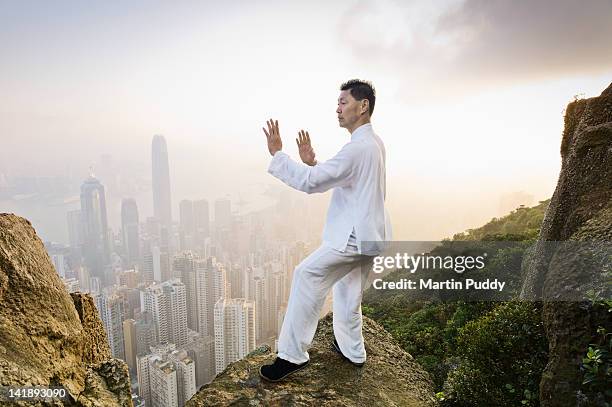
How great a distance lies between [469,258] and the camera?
20.6ft

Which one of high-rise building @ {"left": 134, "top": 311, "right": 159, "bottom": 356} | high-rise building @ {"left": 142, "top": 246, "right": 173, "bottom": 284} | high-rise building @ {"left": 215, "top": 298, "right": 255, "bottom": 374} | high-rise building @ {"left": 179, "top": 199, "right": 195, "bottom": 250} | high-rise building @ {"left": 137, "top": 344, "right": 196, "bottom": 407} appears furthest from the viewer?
high-rise building @ {"left": 179, "top": 199, "right": 195, "bottom": 250}

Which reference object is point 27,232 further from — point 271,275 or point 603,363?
point 271,275

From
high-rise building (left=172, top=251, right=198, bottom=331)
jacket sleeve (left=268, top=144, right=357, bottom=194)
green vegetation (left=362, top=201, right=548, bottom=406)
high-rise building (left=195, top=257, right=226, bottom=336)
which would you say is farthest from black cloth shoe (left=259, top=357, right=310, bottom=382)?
high-rise building (left=172, top=251, right=198, bottom=331)

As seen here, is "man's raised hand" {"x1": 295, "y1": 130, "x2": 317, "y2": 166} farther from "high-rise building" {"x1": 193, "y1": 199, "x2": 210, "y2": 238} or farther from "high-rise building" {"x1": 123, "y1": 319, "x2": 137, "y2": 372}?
"high-rise building" {"x1": 193, "y1": 199, "x2": 210, "y2": 238}

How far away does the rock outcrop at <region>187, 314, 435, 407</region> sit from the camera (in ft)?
9.84

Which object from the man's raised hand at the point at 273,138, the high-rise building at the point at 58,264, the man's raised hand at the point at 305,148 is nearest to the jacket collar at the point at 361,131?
the man's raised hand at the point at 305,148

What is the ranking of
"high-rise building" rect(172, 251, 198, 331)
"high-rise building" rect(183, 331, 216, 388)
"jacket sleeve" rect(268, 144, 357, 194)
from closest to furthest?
"jacket sleeve" rect(268, 144, 357, 194), "high-rise building" rect(183, 331, 216, 388), "high-rise building" rect(172, 251, 198, 331)

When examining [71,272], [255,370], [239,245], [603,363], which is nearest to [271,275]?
[239,245]

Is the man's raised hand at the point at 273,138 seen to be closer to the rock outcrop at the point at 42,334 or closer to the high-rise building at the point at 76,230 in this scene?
the rock outcrop at the point at 42,334

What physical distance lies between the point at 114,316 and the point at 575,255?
6.30m

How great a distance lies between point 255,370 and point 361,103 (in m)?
2.28

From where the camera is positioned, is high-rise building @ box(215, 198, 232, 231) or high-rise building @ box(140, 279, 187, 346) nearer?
high-rise building @ box(140, 279, 187, 346)

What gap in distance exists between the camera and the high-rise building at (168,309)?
21.4ft

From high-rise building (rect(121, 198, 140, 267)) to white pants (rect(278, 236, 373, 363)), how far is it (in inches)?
221
